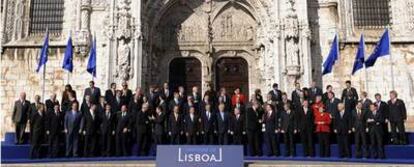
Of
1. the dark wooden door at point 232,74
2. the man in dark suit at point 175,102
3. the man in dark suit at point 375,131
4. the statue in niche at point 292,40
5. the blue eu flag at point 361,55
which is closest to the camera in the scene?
the man in dark suit at point 375,131

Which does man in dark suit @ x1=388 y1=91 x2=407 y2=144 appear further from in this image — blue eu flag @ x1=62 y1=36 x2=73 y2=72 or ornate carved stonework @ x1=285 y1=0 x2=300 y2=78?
blue eu flag @ x1=62 y1=36 x2=73 y2=72

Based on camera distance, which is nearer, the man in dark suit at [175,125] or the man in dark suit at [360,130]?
the man in dark suit at [360,130]

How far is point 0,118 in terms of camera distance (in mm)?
20500

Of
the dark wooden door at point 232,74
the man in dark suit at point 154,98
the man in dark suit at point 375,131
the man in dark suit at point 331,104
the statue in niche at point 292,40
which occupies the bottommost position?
the man in dark suit at point 375,131

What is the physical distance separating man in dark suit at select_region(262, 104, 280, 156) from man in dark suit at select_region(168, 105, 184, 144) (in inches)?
94.2

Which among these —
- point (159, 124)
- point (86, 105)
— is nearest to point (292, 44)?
point (159, 124)

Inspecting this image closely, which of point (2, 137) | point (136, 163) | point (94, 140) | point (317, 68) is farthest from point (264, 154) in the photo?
point (2, 137)

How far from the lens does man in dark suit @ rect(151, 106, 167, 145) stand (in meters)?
14.6

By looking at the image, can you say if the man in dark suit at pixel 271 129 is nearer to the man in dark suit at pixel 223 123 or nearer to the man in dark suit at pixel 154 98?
the man in dark suit at pixel 223 123

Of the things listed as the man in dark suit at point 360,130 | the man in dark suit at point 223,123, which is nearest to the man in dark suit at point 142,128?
the man in dark suit at point 223,123

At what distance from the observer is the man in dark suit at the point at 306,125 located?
559 inches

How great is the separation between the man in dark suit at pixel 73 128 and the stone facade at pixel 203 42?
514 centimetres

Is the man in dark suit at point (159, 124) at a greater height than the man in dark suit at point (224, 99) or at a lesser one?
lesser

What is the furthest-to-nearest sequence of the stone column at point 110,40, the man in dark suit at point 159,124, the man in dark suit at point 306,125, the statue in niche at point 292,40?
1. the statue in niche at point 292,40
2. the stone column at point 110,40
3. the man in dark suit at point 159,124
4. the man in dark suit at point 306,125
